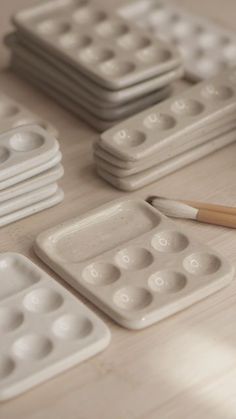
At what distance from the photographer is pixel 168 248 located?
746 millimetres

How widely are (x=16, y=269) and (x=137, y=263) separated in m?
0.09

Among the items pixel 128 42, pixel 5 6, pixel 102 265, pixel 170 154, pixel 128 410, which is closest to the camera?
pixel 128 410

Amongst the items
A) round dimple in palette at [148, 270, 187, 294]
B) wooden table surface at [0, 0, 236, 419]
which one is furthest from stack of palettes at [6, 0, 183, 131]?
round dimple in palette at [148, 270, 187, 294]

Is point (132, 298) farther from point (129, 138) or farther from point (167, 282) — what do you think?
point (129, 138)

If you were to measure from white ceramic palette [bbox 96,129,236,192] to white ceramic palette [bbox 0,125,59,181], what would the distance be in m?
0.06

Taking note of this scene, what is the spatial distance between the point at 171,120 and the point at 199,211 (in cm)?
10

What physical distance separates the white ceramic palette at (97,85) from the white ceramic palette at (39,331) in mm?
219

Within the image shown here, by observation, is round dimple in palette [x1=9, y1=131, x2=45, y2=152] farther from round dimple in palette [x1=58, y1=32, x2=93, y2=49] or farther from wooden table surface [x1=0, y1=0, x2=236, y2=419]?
Result: round dimple in palette [x1=58, y1=32, x2=93, y2=49]

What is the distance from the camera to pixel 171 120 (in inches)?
33.6

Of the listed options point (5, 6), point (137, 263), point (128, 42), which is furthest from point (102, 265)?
point (5, 6)

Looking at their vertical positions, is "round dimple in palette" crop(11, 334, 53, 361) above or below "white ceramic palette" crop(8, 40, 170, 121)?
below

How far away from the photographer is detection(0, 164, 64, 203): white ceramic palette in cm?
78

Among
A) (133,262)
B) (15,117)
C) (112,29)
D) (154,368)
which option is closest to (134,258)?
(133,262)

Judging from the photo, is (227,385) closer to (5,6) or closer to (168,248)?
(168,248)
